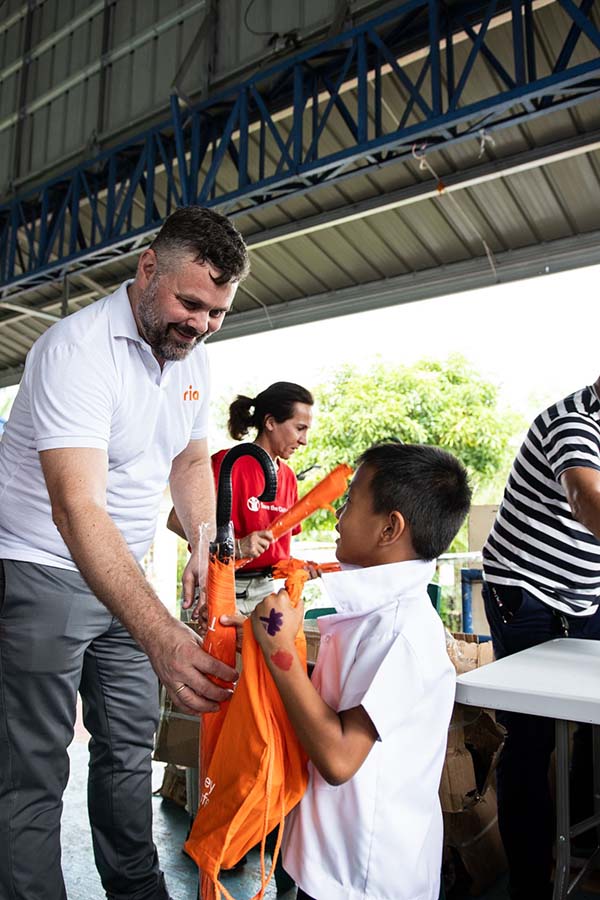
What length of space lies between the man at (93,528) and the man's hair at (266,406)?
121 centimetres

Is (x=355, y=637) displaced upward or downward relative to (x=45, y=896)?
upward

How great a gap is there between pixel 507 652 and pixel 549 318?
16.8 meters

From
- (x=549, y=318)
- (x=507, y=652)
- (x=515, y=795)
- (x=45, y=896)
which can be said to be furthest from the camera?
(x=549, y=318)

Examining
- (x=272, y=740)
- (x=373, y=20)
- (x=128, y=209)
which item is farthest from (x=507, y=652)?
(x=128, y=209)

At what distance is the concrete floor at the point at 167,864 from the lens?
7.26ft

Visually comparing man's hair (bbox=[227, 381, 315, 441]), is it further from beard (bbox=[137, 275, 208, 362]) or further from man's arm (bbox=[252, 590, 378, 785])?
man's arm (bbox=[252, 590, 378, 785])

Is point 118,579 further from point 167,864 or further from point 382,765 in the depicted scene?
point 167,864

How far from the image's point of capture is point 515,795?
6.10 feet

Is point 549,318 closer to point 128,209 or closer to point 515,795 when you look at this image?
point 128,209

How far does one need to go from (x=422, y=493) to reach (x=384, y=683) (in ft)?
1.20

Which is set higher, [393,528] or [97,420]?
[97,420]

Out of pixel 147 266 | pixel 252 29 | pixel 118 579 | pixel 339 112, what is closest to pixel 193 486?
pixel 147 266

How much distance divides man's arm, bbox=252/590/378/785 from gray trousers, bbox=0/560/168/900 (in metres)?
0.65

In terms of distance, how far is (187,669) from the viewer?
3.72 feet
